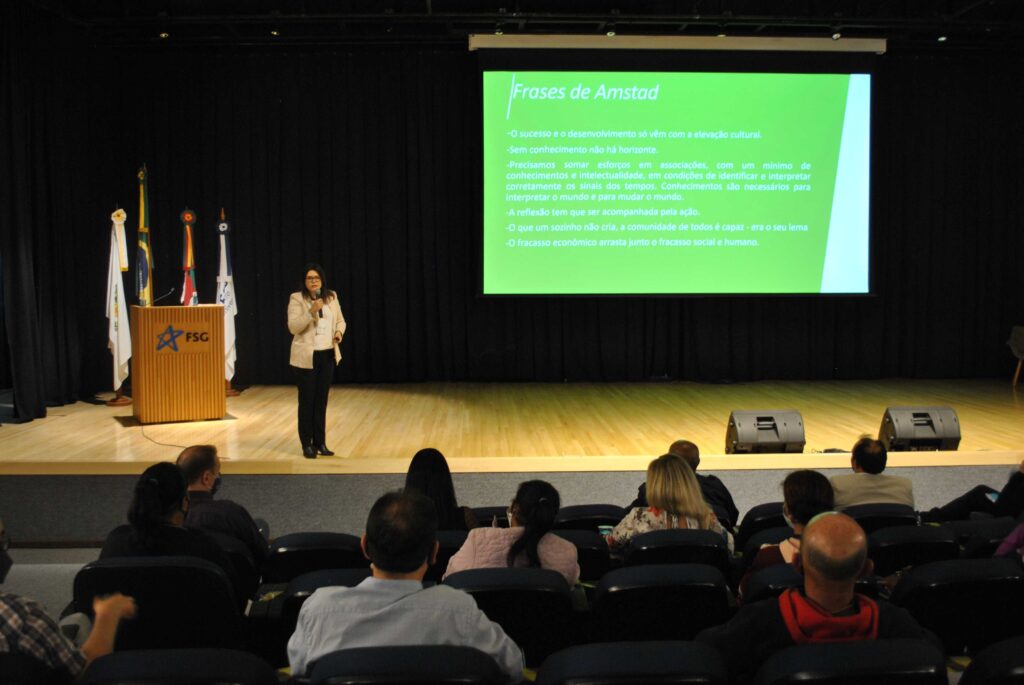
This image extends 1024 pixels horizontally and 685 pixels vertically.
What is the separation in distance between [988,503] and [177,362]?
6.25 meters

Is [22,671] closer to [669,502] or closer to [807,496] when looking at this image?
[807,496]

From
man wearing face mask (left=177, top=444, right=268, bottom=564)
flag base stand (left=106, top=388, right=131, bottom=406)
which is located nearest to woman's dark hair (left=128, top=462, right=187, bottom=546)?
man wearing face mask (left=177, top=444, right=268, bottom=564)

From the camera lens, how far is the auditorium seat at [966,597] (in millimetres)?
2479

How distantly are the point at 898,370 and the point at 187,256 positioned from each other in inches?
314

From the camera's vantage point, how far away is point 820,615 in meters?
1.96

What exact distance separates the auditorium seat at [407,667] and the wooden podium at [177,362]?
274 inches

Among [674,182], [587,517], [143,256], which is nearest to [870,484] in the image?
[587,517]

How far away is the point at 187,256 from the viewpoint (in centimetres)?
965

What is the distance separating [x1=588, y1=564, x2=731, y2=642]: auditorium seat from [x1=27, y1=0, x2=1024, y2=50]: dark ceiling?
7.73 meters

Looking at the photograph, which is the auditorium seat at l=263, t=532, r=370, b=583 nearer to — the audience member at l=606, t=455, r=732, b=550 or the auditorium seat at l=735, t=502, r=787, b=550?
the audience member at l=606, t=455, r=732, b=550

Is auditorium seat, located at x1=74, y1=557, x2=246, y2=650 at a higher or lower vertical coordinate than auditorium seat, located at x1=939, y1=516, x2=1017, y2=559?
higher

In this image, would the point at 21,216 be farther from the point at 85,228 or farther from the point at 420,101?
the point at 420,101

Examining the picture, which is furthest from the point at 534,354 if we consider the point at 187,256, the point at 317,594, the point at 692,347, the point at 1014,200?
the point at 317,594

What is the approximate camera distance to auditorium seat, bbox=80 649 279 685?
5.15ft
